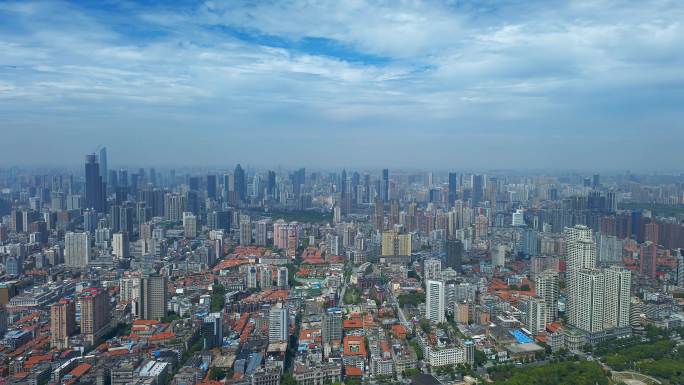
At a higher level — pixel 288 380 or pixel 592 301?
pixel 592 301

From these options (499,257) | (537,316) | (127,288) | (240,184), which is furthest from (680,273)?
(240,184)

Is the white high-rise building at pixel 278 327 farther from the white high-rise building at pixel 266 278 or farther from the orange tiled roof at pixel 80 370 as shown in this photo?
the white high-rise building at pixel 266 278

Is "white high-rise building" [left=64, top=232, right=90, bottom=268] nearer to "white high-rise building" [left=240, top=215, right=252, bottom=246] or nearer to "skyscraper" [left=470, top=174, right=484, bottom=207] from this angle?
"white high-rise building" [left=240, top=215, right=252, bottom=246]

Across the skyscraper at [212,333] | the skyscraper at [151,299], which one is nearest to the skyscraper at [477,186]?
the skyscraper at [151,299]

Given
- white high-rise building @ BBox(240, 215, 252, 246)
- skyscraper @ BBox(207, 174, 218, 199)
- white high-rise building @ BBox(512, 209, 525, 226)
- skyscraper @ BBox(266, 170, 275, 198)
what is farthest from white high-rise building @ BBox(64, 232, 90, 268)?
white high-rise building @ BBox(512, 209, 525, 226)

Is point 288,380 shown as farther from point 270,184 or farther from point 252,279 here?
point 270,184
